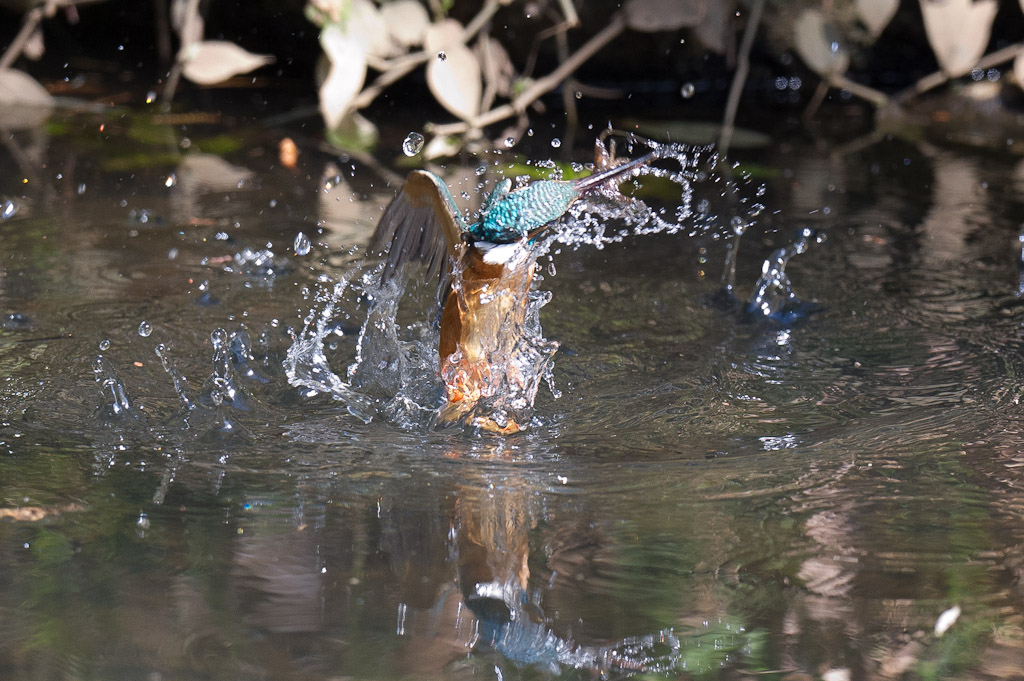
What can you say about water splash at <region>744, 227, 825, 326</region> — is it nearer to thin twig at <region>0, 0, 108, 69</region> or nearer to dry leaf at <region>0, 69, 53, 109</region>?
dry leaf at <region>0, 69, 53, 109</region>

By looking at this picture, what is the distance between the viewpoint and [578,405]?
2.30 m

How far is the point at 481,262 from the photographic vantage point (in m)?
2.12

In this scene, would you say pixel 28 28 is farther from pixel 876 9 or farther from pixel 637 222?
pixel 876 9

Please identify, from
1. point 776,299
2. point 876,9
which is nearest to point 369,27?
point 876,9

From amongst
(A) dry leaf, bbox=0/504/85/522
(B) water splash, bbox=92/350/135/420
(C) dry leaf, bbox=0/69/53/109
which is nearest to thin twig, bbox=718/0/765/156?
(B) water splash, bbox=92/350/135/420

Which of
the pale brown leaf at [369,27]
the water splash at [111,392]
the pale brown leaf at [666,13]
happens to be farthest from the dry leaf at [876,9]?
the water splash at [111,392]

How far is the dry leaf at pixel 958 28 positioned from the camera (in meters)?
4.31

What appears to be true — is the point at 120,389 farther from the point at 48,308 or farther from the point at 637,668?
the point at 637,668

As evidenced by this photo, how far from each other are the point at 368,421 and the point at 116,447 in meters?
0.46

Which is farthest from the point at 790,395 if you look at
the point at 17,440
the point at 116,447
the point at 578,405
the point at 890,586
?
the point at 17,440

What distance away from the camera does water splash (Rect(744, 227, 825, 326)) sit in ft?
9.19

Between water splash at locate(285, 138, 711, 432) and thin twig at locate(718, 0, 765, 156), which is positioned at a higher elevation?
thin twig at locate(718, 0, 765, 156)

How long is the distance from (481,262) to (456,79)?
6.78 feet

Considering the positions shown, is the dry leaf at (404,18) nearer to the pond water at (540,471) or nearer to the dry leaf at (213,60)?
the dry leaf at (213,60)
